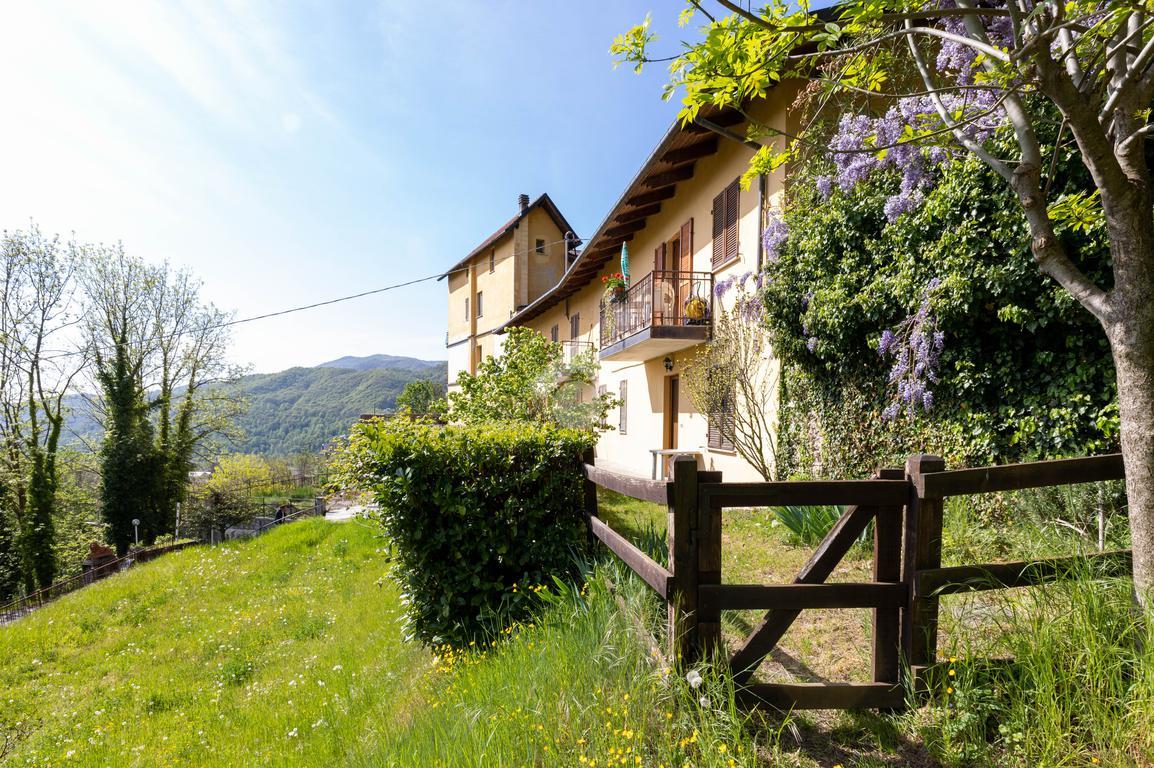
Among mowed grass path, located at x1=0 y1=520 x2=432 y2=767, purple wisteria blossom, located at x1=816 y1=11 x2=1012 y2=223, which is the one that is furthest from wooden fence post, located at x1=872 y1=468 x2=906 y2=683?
purple wisteria blossom, located at x1=816 y1=11 x2=1012 y2=223

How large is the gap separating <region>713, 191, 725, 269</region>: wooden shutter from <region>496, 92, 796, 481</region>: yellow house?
19 mm

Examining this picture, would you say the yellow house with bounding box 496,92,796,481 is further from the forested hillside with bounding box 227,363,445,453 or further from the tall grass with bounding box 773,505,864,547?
the forested hillside with bounding box 227,363,445,453

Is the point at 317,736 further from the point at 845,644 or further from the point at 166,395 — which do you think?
the point at 166,395

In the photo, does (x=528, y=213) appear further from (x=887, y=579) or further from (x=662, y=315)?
(x=887, y=579)

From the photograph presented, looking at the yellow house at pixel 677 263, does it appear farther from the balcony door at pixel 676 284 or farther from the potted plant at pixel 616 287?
the potted plant at pixel 616 287

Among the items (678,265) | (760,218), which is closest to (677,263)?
(678,265)

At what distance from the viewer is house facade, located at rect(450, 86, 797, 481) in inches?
360

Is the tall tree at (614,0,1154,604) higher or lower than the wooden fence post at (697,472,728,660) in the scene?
higher

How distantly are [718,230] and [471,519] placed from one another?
787 centimetres

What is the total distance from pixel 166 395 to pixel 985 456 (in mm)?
29102

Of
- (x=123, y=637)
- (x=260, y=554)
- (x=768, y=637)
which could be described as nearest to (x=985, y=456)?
(x=768, y=637)

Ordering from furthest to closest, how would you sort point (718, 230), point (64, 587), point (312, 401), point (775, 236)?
1. point (312, 401)
2. point (64, 587)
3. point (718, 230)
4. point (775, 236)

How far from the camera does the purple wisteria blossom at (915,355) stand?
18.0 ft

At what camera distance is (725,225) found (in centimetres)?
1000
